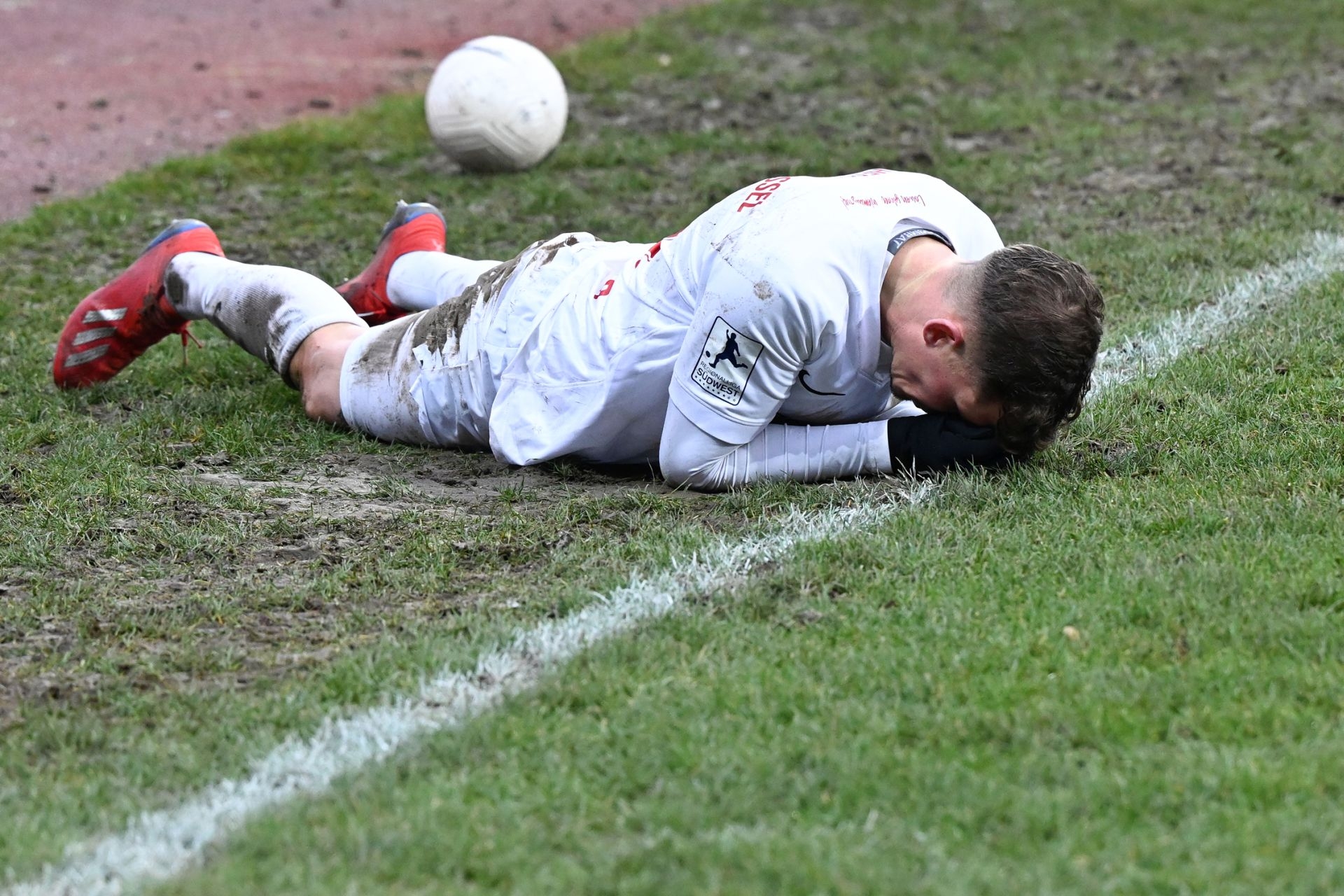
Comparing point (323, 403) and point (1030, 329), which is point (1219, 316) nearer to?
point (1030, 329)

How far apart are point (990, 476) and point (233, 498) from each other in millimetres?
1758

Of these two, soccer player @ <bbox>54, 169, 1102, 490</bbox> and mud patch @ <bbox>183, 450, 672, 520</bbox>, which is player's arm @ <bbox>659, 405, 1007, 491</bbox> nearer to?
soccer player @ <bbox>54, 169, 1102, 490</bbox>

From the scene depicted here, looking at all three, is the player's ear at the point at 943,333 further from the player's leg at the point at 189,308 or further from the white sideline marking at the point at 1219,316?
the player's leg at the point at 189,308

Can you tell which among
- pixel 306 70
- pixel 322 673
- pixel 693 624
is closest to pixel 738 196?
pixel 693 624

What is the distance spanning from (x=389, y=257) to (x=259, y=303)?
522 mm

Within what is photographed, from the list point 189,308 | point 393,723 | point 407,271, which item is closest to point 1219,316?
point 407,271

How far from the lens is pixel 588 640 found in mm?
2850

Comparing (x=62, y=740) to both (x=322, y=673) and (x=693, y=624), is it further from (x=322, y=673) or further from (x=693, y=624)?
(x=693, y=624)

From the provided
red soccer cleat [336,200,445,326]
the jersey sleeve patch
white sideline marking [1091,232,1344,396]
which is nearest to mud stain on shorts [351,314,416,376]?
red soccer cleat [336,200,445,326]

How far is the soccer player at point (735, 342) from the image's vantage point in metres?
3.28

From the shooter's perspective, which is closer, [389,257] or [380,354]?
[380,354]

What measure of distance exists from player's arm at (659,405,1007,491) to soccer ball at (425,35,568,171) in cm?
341

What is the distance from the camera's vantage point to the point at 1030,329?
3178 millimetres

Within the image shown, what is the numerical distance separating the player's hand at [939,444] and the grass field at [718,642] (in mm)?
74
